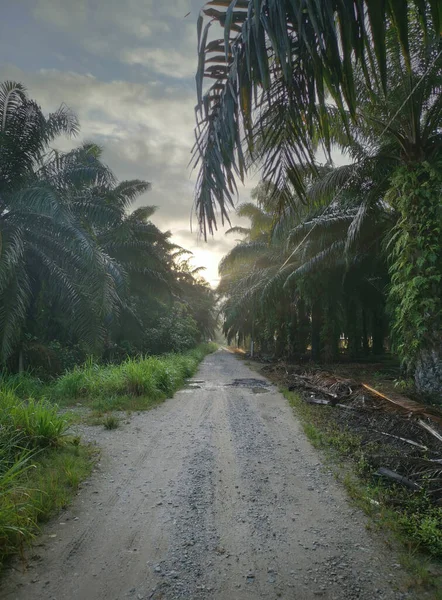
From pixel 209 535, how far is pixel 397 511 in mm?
1634

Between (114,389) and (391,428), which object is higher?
(114,389)

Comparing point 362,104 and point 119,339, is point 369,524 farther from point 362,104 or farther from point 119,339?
point 119,339

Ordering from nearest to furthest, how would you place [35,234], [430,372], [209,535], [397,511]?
[209,535], [397,511], [430,372], [35,234]

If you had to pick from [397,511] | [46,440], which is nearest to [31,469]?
[46,440]

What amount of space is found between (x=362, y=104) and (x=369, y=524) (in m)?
7.64

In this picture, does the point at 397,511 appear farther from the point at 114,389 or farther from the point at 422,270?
the point at 114,389

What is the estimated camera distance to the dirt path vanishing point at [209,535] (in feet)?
7.55

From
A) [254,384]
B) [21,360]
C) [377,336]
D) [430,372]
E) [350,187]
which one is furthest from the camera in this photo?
[377,336]

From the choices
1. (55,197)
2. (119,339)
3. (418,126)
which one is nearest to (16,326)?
(55,197)

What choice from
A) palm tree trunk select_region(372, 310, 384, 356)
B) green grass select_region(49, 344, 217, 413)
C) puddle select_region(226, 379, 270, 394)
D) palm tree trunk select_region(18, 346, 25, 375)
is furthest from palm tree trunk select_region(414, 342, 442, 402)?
palm tree trunk select_region(372, 310, 384, 356)

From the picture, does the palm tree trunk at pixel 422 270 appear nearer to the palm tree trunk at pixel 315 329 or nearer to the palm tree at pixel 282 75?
the palm tree at pixel 282 75

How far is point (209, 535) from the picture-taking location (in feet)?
9.47

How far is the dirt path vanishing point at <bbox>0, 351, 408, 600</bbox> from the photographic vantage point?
230cm

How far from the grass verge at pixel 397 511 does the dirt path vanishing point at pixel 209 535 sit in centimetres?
12
